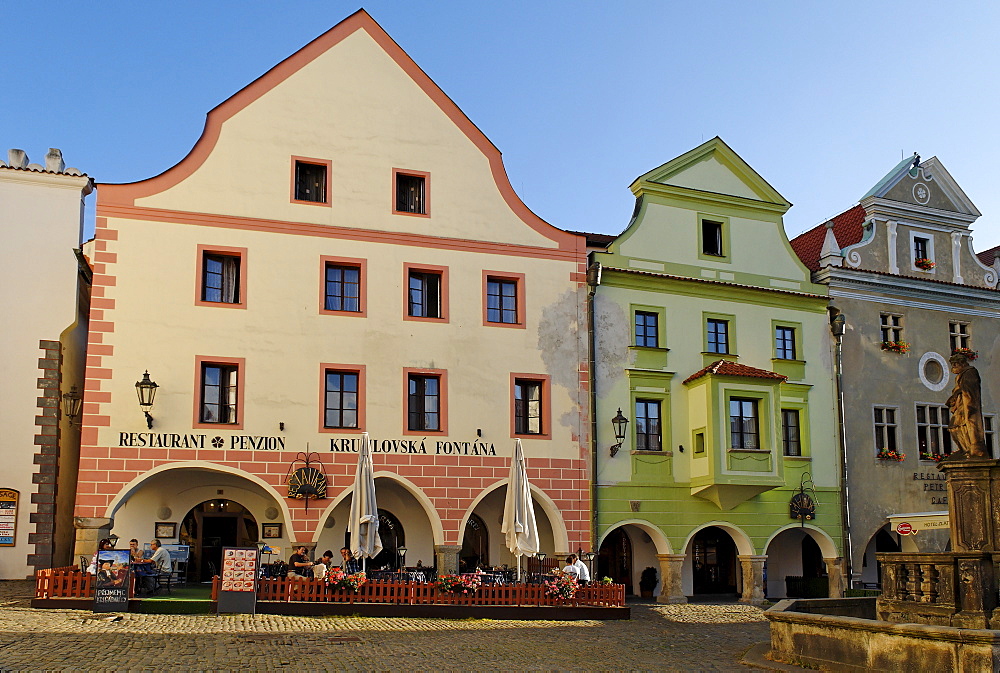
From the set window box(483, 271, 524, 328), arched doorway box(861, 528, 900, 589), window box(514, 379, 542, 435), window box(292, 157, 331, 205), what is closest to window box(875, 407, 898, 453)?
arched doorway box(861, 528, 900, 589)

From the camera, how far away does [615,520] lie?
85.9 feet

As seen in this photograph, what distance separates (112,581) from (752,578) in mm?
16082

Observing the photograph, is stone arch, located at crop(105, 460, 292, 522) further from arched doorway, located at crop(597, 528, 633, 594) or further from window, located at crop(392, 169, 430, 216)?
arched doorway, located at crop(597, 528, 633, 594)

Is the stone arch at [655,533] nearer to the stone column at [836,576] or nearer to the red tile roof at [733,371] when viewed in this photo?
the red tile roof at [733,371]

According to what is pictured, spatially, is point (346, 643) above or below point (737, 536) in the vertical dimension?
below

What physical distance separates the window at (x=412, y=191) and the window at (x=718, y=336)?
8414 millimetres

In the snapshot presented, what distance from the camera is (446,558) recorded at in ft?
79.7

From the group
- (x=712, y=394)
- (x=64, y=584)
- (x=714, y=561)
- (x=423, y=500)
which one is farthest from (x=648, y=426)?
(x=64, y=584)

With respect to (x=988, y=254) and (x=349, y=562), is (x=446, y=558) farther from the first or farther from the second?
(x=988, y=254)

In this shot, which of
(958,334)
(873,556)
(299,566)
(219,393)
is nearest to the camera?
(299,566)

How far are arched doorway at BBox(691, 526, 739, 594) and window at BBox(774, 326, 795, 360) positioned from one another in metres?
5.23

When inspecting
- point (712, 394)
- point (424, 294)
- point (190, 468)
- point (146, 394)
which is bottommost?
point (190, 468)

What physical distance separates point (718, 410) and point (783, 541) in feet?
20.3

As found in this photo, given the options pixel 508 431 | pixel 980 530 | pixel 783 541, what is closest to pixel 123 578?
pixel 508 431
